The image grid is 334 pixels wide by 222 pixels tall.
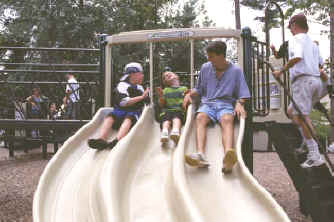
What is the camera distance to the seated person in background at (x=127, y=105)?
205 inches

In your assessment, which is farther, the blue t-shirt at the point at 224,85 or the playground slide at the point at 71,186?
the blue t-shirt at the point at 224,85

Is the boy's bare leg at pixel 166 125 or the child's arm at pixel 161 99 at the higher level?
the child's arm at pixel 161 99

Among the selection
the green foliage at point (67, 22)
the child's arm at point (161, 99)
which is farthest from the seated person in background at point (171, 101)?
the green foliage at point (67, 22)

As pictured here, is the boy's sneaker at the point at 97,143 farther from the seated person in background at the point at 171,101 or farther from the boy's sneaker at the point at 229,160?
the boy's sneaker at the point at 229,160

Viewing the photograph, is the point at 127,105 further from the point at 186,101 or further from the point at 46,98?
the point at 46,98

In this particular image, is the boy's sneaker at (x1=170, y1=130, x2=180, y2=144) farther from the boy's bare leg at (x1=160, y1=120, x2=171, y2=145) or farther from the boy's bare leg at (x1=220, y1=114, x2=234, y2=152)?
the boy's bare leg at (x1=220, y1=114, x2=234, y2=152)

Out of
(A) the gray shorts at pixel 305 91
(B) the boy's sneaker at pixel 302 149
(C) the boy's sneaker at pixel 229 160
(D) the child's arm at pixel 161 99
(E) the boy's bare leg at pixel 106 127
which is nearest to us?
(C) the boy's sneaker at pixel 229 160

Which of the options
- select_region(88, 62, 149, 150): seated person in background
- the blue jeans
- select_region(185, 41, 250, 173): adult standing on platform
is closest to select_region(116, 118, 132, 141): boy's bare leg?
select_region(88, 62, 149, 150): seated person in background

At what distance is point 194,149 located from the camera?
4.43 metres

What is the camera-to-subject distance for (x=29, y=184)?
9648mm

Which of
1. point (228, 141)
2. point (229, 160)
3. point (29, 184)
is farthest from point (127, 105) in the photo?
point (29, 184)

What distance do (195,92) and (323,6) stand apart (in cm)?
551

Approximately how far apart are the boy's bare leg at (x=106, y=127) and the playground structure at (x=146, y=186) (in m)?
0.24

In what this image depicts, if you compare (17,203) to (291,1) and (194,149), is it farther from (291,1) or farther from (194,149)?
(291,1)
